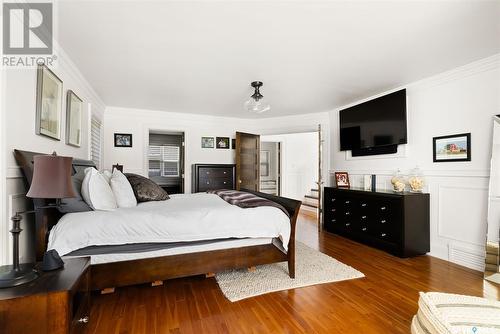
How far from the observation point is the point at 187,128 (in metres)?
5.14

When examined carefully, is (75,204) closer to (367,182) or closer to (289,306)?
(289,306)

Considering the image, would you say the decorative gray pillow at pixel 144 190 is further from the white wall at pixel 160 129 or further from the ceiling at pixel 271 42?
the white wall at pixel 160 129

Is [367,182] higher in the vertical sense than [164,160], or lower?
lower

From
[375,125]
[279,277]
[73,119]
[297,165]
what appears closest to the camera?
[279,277]

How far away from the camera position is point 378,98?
12.3 feet

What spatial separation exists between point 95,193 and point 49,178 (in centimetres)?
72

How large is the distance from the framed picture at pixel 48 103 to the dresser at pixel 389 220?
393cm

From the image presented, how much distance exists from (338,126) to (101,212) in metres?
4.28

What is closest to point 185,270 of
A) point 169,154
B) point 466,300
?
point 466,300

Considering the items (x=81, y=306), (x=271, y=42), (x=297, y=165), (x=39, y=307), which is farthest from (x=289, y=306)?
(x=297, y=165)

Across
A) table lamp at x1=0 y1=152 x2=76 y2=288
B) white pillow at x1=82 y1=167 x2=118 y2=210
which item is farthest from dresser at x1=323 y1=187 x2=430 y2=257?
table lamp at x1=0 y1=152 x2=76 y2=288

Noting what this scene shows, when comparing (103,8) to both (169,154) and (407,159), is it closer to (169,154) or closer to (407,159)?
(407,159)

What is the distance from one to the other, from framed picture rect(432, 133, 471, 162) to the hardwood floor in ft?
4.35

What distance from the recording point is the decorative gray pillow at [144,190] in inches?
103
